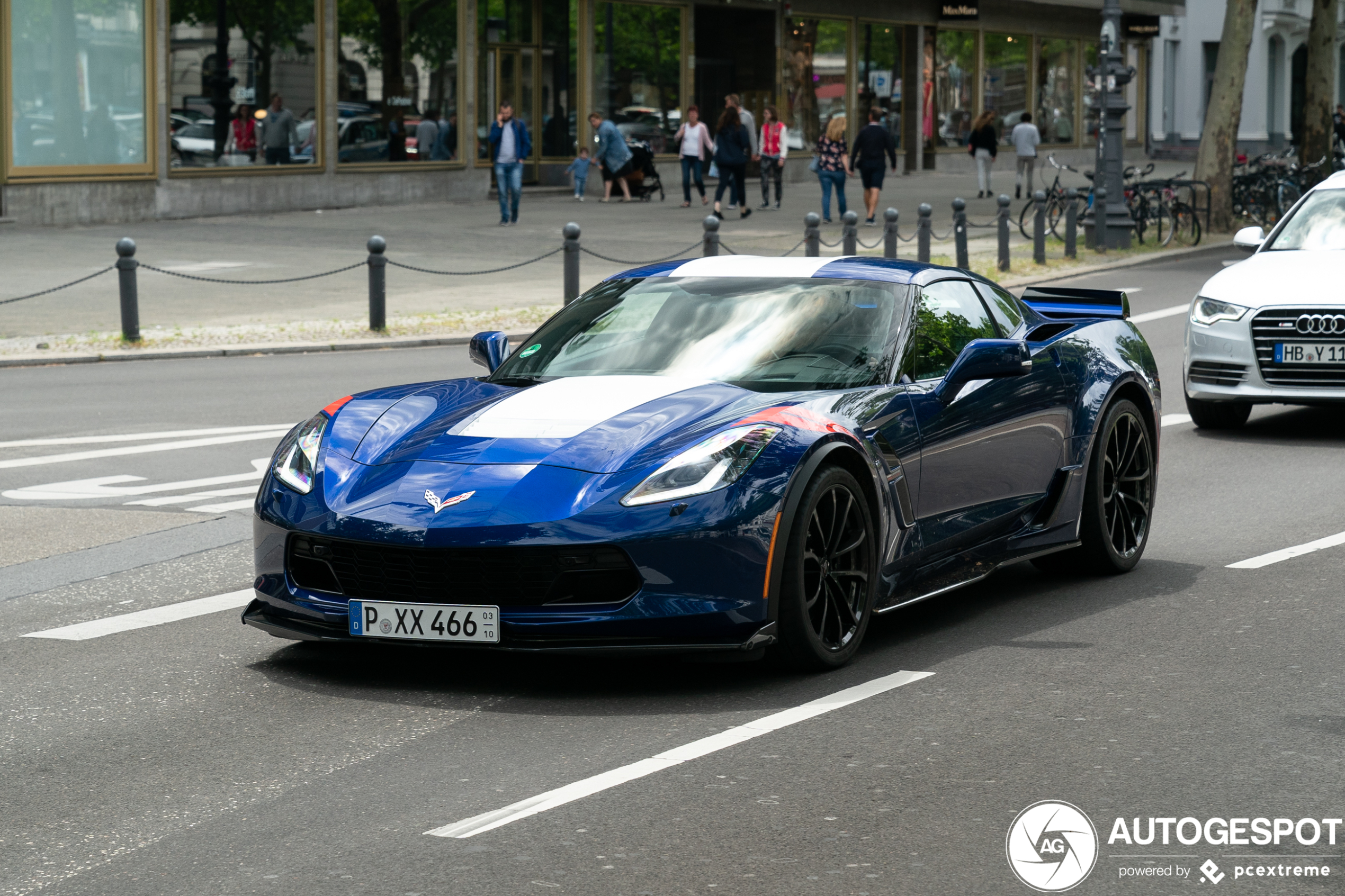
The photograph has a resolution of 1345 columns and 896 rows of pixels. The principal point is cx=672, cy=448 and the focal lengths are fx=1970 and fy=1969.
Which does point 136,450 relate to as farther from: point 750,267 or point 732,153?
point 732,153

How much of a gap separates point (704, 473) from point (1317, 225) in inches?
357

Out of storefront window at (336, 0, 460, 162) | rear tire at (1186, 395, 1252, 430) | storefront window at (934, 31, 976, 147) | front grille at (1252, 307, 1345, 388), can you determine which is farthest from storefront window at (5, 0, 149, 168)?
storefront window at (934, 31, 976, 147)

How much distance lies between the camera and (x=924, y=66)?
5309 cm

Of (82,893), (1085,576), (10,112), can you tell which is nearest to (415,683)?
(82,893)

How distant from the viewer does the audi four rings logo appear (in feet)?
40.0

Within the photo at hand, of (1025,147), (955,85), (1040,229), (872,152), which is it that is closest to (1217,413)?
(1040,229)

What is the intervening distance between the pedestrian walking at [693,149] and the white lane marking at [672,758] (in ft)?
97.8

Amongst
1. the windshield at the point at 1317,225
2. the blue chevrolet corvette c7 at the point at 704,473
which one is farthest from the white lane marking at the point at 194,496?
the windshield at the point at 1317,225

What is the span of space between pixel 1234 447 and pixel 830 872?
8604 millimetres

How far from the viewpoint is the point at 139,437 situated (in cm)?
1265

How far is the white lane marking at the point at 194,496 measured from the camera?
1017 cm

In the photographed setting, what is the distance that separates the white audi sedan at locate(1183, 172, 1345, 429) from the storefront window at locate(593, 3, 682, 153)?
28.7 m

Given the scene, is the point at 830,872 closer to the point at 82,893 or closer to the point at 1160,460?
the point at 82,893

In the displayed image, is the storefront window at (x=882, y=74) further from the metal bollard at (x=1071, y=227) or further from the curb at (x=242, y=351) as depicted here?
the curb at (x=242, y=351)
